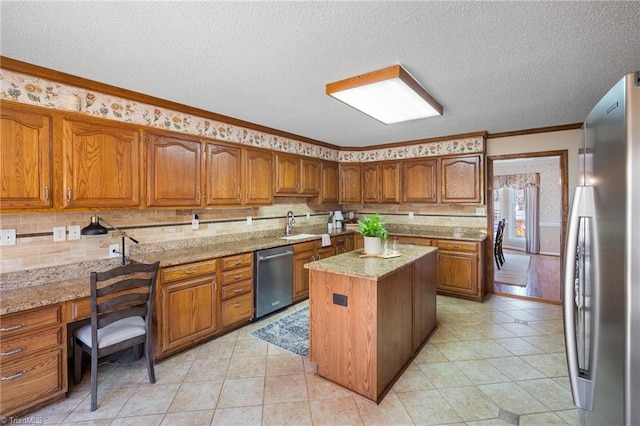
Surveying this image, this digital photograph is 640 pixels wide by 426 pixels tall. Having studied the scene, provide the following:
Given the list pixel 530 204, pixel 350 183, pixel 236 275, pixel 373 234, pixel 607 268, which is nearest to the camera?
pixel 607 268

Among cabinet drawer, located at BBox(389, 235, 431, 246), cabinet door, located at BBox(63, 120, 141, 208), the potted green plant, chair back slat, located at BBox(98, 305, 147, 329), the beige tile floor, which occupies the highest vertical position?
cabinet door, located at BBox(63, 120, 141, 208)

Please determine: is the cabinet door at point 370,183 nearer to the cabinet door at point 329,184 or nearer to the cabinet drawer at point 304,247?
the cabinet door at point 329,184

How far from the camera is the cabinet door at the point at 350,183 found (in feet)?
17.9

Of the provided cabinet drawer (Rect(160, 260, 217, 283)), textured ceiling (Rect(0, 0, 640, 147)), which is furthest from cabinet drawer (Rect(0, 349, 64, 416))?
textured ceiling (Rect(0, 0, 640, 147))

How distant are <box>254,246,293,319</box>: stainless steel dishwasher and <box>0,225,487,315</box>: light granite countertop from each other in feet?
0.39

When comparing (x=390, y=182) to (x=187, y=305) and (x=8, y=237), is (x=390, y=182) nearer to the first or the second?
(x=187, y=305)

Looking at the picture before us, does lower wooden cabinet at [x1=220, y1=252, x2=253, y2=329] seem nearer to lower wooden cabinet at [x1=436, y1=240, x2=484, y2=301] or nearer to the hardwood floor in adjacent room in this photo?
lower wooden cabinet at [x1=436, y1=240, x2=484, y2=301]

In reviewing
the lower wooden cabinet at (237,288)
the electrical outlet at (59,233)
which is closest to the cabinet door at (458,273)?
the lower wooden cabinet at (237,288)

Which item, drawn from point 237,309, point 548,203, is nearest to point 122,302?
point 237,309

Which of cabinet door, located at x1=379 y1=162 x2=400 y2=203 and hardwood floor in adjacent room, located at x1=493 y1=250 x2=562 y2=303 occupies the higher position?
cabinet door, located at x1=379 y1=162 x2=400 y2=203

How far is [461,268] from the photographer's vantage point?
4273 mm

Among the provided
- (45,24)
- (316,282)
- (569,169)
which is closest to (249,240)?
(316,282)

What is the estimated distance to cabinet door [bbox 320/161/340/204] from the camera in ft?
16.7

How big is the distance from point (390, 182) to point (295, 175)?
1.72 m
